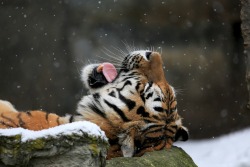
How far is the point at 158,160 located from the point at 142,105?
36 cm

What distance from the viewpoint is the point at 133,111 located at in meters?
2.88

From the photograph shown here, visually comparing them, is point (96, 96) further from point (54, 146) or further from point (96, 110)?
point (54, 146)

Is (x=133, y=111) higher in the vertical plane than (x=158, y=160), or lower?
higher

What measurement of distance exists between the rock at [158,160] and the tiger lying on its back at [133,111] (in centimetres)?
7

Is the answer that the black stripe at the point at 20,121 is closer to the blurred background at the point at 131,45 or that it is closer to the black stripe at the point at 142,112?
the black stripe at the point at 142,112

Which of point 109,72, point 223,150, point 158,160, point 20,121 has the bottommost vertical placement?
point 223,150

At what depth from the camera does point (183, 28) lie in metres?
6.07

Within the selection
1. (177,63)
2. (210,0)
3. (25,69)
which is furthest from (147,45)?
(25,69)

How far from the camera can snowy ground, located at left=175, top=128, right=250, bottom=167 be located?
555 centimetres

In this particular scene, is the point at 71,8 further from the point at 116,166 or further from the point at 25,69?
the point at 116,166

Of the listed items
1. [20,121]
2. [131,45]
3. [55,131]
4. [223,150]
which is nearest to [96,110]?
[20,121]

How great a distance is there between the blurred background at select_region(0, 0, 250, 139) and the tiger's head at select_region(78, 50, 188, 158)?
99.7 inches

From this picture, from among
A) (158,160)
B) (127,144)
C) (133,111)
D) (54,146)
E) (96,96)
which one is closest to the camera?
(54,146)

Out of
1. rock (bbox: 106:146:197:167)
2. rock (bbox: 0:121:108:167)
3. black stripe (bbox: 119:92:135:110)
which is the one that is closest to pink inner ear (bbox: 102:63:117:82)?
black stripe (bbox: 119:92:135:110)
